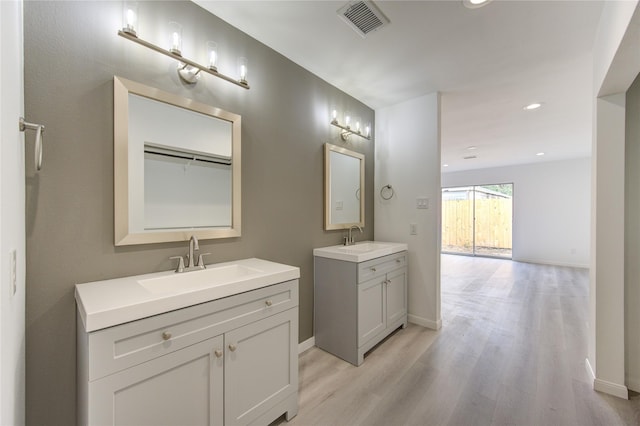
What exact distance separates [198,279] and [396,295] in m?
1.95

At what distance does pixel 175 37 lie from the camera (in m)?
1.49

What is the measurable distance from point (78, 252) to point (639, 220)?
3400mm

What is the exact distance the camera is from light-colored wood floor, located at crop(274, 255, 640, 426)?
1598 millimetres

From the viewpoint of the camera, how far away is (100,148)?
1.32 meters

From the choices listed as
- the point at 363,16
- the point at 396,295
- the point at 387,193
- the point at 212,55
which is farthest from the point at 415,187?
the point at 212,55

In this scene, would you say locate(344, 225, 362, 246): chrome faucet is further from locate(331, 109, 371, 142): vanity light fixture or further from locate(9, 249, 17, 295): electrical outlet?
locate(9, 249, 17, 295): electrical outlet

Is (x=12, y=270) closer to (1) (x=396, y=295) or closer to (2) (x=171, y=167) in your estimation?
(2) (x=171, y=167)

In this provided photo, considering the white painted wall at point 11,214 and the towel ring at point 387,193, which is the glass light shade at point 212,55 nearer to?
the white painted wall at point 11,214

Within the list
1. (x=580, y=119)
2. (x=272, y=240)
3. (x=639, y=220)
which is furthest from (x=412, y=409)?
(x=580, y=119)

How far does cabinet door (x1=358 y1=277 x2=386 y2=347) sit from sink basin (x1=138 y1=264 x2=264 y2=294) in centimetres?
100

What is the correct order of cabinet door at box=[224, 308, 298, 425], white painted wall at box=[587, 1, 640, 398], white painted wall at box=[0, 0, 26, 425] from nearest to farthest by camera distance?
white painted wall at box=[0, 0, 26, 425] < cabinet door at box=[224, 308, 298, 425] < white painted wall at box=[587, 1, 640, 398]

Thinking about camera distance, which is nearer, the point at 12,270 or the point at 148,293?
the point at 12,270

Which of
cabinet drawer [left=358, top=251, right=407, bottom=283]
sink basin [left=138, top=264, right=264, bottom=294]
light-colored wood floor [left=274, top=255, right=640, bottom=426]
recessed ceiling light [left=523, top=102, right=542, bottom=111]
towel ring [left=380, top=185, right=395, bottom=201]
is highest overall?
recessed ceiling light [left=523, top=102, right=542, bottom=111]

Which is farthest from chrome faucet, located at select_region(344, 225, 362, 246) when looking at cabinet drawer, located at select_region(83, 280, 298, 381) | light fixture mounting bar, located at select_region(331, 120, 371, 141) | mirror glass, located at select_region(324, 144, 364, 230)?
cabinet drawer, located at select_region(83, 280, 298, 381)
